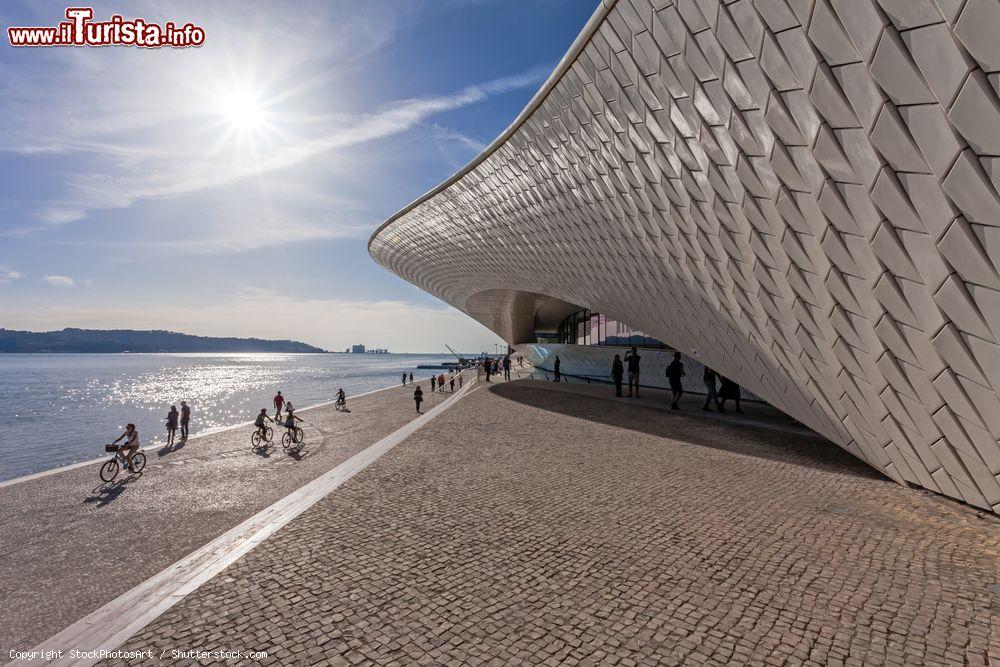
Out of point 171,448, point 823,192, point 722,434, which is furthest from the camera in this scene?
point 171,448

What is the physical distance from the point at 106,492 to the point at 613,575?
7933 millimetres

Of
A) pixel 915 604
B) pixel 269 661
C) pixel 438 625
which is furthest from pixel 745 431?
pixel 269 661

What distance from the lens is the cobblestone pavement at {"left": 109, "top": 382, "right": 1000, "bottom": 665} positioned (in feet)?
9.71

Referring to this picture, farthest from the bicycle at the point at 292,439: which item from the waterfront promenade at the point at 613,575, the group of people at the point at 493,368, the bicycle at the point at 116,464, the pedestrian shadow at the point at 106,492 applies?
the group of people at the point at 493,368

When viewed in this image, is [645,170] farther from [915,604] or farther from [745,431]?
[915,604]

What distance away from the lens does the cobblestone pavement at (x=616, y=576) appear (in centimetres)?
296

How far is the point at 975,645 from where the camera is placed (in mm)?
2877

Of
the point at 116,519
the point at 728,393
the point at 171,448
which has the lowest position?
the point at 171,448

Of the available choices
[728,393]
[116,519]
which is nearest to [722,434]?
[728,393]

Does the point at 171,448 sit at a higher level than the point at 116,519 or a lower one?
lower

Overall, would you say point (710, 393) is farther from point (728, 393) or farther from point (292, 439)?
point (292, 439)

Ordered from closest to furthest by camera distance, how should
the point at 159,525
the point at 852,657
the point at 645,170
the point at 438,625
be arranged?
1. the point at 852,657
2. the point at 438,625
3. the point at 159,525
4. the point at 645,170

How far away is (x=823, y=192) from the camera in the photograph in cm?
490

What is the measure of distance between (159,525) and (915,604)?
289 inches
